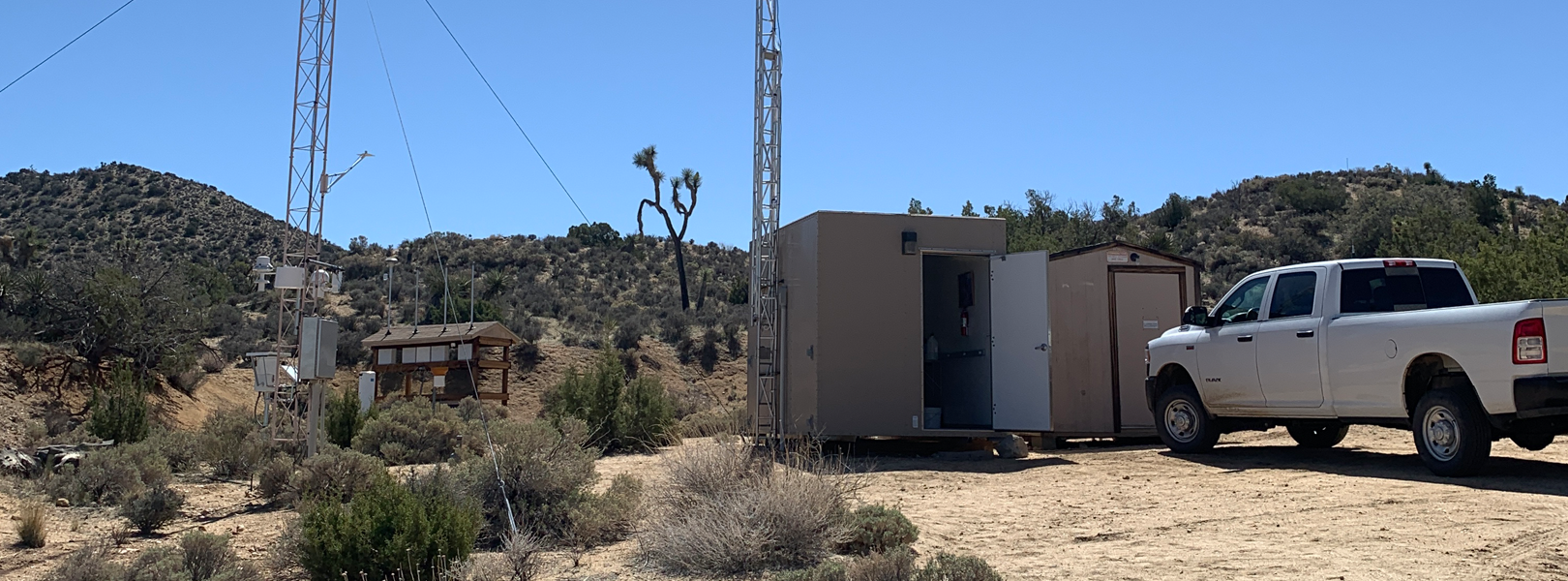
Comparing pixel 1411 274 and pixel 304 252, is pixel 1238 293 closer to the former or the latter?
pixel 1411 274

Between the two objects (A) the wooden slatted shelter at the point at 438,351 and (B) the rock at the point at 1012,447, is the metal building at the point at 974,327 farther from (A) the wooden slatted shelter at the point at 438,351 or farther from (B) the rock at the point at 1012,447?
(A) the wooden slatted shelter at the point at 438,351

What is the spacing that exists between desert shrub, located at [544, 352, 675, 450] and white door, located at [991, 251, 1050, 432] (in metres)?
4.76

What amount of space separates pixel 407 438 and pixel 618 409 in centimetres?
296

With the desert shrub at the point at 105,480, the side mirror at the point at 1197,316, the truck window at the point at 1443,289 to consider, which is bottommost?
the desert shrub at the point at 105,480

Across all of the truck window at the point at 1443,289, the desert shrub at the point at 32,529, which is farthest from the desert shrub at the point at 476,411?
the truck window at the point at 1443,289

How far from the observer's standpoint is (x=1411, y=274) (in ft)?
32.6

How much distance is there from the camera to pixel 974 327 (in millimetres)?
14383

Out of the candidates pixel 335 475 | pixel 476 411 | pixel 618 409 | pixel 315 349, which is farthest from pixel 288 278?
pixel 476 411

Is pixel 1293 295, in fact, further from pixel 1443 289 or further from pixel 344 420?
pixel 344 420

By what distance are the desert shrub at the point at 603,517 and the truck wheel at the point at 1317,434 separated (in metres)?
7.13

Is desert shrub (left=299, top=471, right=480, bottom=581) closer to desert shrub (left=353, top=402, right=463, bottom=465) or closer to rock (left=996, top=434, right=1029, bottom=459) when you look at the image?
rock (left=996, top=434, right=1029, bottom=459)

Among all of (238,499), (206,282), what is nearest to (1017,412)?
(238,499)

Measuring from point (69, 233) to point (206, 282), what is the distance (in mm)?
13473

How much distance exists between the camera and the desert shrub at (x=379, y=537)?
21.4 feet
